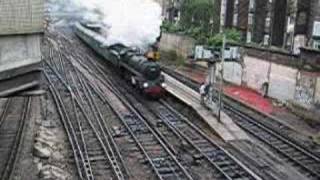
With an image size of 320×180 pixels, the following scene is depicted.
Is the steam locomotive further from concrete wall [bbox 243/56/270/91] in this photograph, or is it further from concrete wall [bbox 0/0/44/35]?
concrete wall [bbox 0/0/44/35]

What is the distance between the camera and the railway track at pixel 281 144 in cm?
1952

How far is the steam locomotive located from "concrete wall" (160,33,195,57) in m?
11.8

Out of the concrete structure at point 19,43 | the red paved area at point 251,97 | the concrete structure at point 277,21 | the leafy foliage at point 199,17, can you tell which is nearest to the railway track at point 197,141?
the red paved area at point 251,97

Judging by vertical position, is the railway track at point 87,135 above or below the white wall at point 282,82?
below

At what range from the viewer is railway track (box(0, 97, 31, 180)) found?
58.4 feet

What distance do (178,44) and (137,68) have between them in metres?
21.2

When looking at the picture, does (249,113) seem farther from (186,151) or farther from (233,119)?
(186,151)

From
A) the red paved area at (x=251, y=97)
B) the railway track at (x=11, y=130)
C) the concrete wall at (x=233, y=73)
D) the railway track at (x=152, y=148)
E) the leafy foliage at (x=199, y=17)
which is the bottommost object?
the railway track at (x=152, y=148)

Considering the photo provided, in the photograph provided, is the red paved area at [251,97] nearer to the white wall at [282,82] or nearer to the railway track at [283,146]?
the white wall at [282,82]

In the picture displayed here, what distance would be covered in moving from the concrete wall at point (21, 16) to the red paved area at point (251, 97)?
60.6 ft

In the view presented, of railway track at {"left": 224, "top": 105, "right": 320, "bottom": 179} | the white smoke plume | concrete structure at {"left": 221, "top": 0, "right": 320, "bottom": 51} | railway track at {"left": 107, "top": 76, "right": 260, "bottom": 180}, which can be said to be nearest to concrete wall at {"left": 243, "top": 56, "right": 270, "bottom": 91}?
concrete structure at {"left": 221, "top": 0, "right": 320, "bottom": 51}

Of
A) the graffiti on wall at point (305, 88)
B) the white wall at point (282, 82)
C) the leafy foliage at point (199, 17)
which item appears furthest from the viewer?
the leafy foliage at point (199, 17)

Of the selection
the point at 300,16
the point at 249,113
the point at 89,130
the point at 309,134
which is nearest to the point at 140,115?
the point at 89,130

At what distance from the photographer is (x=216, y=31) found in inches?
2186
